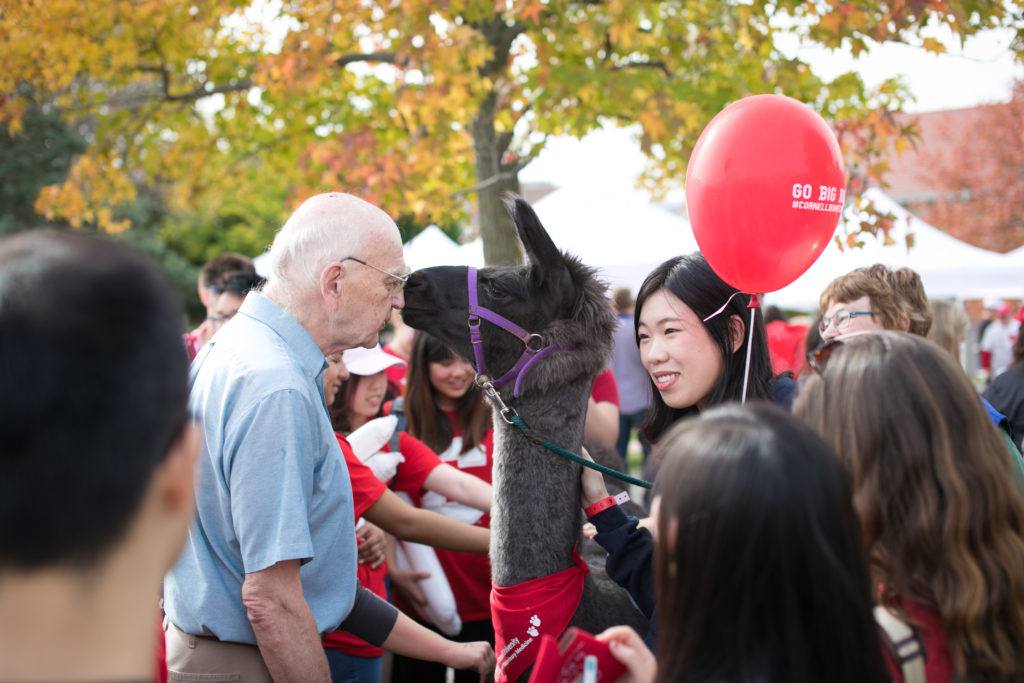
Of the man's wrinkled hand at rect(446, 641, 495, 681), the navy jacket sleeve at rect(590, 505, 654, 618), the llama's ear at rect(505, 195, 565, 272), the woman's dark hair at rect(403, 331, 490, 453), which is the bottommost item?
the man's wrinkled hand at rect(446, 641, 495, 681)

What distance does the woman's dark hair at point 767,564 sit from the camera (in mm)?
1397

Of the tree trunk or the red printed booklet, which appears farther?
the tree trunk

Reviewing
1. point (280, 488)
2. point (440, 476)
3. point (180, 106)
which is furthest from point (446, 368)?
point (180, 106)

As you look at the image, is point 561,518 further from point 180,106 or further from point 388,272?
point 180,106

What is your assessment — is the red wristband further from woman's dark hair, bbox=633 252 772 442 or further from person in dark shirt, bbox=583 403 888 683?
person in dark shirt, bbox=583 403 888 683

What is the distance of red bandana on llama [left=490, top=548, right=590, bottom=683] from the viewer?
2490 mm

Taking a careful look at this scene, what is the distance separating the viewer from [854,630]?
4.67 feet

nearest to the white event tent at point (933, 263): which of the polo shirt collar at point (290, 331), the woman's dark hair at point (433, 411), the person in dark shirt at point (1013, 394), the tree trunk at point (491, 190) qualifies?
the tree trunk at point (491, 190)

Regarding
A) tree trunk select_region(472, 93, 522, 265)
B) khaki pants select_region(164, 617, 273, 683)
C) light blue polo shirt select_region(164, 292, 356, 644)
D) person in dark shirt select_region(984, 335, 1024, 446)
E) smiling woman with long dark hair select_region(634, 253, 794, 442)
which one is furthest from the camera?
tree trunk select_region(472, 93, 522, 265)

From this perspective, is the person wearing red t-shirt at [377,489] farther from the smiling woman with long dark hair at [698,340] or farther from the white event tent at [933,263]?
the white event tent at [933,263]

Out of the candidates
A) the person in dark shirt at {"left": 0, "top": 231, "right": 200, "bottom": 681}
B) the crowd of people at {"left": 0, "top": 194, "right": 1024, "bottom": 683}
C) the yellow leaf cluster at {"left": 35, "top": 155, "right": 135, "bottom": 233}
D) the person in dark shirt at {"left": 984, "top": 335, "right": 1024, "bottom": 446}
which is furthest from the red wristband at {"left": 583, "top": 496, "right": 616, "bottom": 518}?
the yellow leaf cluster at {"left": 35, "top": 155, "right": 135, "bottom": 233}

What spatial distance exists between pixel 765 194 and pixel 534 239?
77 centimetres

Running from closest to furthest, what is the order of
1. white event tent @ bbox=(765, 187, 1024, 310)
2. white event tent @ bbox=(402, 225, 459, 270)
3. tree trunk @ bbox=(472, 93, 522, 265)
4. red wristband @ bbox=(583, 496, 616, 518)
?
red wristband @ bbox=(583, 496, 616, 518), tree trunk @ bbox=(472, 93, 522, 265), white event tent @ bbox=(765, 187, 1024, 310), white event tent @ bbox=(402, 225, 459, 270)

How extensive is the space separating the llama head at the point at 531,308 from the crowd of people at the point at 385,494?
224mm
